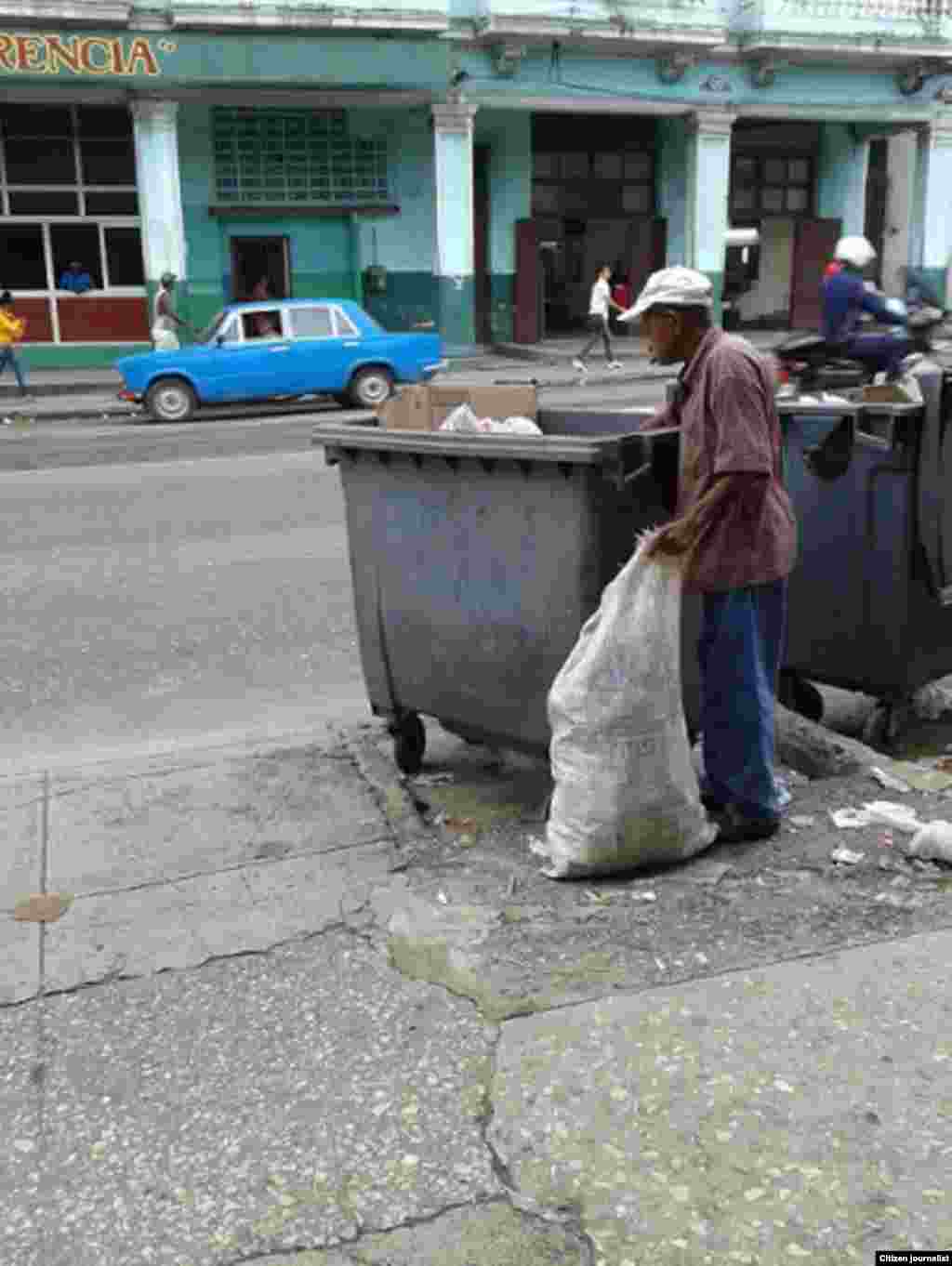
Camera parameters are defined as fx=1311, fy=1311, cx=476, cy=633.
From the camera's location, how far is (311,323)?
57.3 ft

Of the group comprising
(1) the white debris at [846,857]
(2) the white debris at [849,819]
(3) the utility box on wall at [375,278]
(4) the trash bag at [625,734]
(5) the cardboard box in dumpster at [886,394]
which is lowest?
(1) the white debris at [846,857]

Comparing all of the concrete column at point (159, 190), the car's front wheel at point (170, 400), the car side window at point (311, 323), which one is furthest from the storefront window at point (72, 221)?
the car side window at point (311, 323)

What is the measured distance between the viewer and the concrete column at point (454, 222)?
23359 mm

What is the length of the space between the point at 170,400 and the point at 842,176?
17648 mm

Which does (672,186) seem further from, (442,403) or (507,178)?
(442,403)

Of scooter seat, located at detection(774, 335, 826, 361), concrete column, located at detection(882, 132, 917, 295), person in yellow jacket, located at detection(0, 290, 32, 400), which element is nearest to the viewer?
scooter seat, located at detection(774, 335, 826, 361)

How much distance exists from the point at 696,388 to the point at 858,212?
27384mm

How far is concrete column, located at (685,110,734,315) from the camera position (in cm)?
2542

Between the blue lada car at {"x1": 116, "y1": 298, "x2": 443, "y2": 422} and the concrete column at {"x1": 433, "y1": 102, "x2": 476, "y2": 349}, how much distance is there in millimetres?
6648

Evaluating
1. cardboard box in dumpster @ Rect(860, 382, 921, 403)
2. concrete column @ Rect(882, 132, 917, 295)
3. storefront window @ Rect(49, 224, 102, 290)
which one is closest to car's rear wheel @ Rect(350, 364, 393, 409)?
storefront window @ Rect(49, 224, 102, 290)

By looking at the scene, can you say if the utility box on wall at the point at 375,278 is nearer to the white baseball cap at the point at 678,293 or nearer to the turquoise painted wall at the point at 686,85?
the turquoise painted wall at the point at 686,85

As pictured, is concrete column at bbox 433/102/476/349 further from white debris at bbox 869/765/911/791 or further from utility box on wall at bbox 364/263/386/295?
white debris at bbox 869/765/911/791

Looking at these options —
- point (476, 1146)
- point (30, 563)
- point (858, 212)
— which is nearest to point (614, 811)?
point (476, 1146)

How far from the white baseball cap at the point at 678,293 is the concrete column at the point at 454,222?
20.8m
